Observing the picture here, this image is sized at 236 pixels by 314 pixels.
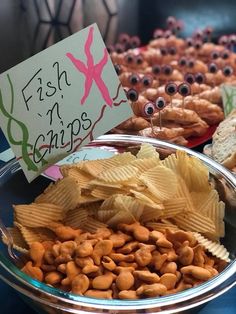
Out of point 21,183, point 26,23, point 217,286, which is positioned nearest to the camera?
point 217,286

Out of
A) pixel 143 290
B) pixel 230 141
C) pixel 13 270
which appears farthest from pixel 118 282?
pixel 230 141

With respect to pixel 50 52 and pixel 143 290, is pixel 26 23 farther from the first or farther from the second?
pixel 143 290


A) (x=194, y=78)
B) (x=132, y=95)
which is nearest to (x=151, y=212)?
(x=132, y=95)

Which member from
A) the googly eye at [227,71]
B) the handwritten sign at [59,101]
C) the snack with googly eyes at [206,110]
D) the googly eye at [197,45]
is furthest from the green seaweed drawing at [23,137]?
the googly eye at [197,45]

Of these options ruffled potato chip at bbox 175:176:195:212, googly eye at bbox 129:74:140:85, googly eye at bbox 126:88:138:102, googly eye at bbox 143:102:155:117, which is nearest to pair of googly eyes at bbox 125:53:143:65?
googly eye at bbox 129:74:140:85

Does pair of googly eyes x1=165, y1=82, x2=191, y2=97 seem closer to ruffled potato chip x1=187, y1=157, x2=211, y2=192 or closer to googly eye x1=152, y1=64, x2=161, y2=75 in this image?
googly eye x1=152, y1=64, x2=161, y2=75

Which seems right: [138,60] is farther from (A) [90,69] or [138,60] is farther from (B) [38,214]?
(B) [38,214]
